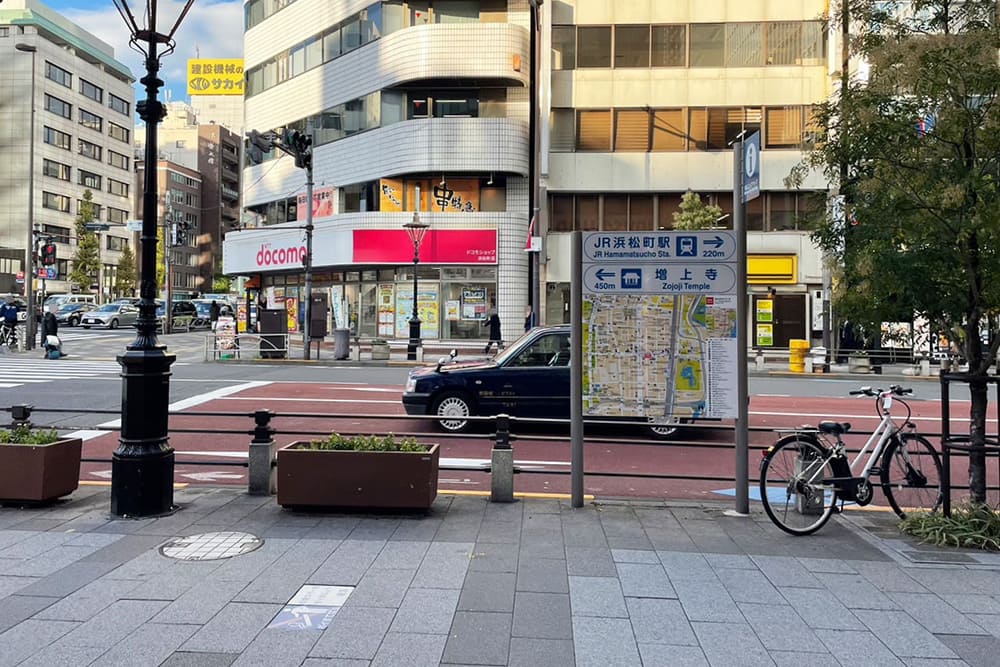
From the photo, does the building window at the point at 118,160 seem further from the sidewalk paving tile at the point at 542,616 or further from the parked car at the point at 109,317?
the sidewalk paving tile at the point at 542,616

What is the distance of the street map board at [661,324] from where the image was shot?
631 cm

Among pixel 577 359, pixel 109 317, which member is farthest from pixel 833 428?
pixel 109 317

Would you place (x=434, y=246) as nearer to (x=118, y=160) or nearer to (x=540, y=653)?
(x=540, y=653)

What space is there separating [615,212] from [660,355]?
2686 centimetres

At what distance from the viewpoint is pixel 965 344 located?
5.93 meters

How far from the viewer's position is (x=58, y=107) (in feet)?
242

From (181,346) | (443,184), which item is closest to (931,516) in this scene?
(443,184)

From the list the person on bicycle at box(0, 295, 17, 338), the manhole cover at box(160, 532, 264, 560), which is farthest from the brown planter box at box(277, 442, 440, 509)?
the person on bicycle at box(0, 295, 17, 338)

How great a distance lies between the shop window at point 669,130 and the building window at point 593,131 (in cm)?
214

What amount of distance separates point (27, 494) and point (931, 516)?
25.5ft

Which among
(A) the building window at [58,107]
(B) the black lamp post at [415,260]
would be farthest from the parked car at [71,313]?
(A) the building window at [58,107]

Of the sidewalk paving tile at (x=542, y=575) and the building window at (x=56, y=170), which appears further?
the building window at (x=56, y=170)

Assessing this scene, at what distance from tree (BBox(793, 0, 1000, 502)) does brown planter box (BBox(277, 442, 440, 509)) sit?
12.9 ft

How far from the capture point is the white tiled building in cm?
7056
